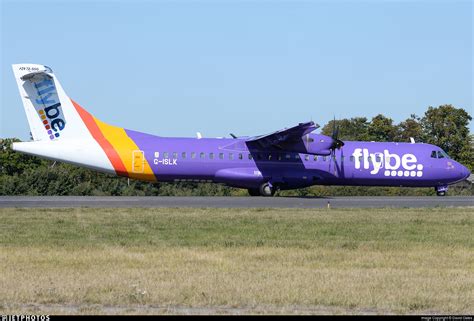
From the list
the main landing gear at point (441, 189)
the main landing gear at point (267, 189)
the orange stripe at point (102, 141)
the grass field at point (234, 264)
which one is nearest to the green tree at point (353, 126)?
the main landing gear at point (441, 189)

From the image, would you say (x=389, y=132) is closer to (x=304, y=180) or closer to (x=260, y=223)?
(x=304, y=180)

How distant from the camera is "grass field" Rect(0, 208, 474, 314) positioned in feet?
36.8

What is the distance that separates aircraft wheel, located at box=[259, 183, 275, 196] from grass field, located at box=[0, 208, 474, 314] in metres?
11.3

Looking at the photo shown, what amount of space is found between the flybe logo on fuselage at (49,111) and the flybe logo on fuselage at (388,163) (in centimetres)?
1381

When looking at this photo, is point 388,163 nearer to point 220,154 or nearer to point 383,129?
point 220,154

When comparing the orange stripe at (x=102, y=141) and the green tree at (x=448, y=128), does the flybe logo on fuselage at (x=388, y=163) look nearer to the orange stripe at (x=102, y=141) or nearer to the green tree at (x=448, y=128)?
the orange stripe at (x=102, y=141)

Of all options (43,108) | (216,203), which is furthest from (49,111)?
(216,203)

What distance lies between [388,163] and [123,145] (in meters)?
12.6

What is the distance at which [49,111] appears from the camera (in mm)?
34875

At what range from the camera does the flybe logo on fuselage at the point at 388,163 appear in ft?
123

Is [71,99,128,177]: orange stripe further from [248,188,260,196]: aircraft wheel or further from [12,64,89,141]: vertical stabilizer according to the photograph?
[248,188,260,196]: aircraft wheel

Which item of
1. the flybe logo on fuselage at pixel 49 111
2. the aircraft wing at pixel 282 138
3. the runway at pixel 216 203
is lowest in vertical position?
the runway at pixel 216 203

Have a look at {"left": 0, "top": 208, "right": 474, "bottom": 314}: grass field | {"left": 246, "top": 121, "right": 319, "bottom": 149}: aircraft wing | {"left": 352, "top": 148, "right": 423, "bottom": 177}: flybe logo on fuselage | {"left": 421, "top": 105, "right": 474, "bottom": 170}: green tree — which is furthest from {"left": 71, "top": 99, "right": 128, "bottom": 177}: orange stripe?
{"left": 421, "top": 105, "right": 474, "bottom": 170}: green tree

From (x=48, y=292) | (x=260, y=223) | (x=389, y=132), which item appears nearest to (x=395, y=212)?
(x=260, y=223)
